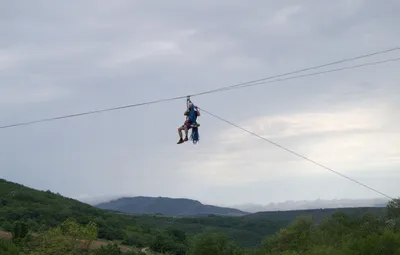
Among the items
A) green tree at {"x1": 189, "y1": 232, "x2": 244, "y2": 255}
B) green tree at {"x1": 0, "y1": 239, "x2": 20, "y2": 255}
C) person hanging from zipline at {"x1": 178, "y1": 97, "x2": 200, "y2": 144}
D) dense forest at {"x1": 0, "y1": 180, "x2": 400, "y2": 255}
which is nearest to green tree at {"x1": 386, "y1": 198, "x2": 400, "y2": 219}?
dense forest at {"x1": 0, "y1": 180, "x2": 400, "y2": 255}

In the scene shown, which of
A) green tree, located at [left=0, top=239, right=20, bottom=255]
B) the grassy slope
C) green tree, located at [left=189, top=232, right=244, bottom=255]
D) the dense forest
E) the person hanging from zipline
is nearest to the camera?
the person hanging from zipline

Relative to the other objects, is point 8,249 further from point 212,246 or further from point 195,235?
point 195,235

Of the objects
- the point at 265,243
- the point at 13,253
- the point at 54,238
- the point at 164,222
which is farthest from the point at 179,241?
the point at 164,222

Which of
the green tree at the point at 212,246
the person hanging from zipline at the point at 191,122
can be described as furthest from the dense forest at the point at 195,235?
the person hanging from zipline at the point at 191,122

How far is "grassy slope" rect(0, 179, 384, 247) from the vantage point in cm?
8281

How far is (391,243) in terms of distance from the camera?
45.5 m

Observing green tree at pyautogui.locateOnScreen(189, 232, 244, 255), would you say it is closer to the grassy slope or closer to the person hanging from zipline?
the grassy slope

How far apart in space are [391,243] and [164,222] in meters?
104

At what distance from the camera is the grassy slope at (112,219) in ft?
272

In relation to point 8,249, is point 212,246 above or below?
below

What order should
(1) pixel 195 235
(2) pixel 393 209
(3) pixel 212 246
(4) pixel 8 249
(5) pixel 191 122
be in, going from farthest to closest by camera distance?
1. (2) pixel 393 209
2. (1) pixel 195 235
3. (3) pixel 212 246
4. (4) pixel 8 249
5. (5) pixel 191 122

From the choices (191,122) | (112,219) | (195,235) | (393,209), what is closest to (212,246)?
(195,235)

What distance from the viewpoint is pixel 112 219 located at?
10556cm

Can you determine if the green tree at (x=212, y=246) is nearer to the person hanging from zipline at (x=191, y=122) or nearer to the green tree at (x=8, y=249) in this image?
the green tree at (x=8, y=249)
